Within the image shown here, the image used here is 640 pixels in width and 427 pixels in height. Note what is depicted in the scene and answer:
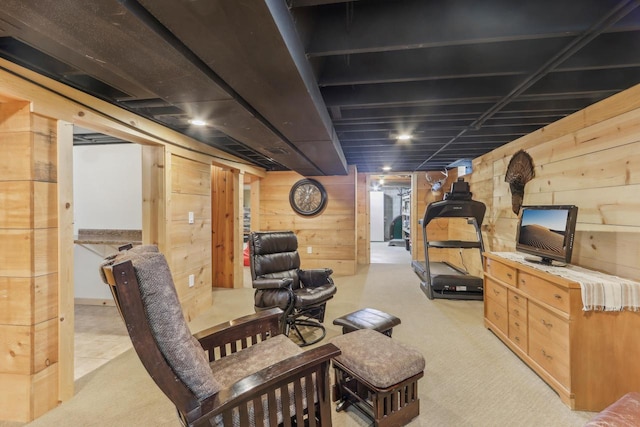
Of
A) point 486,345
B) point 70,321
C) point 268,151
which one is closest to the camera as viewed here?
point 70,321

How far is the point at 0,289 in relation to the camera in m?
1.69

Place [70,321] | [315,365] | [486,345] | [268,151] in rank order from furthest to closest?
[268,151] < [486,345] < [70,321] < [315,365]

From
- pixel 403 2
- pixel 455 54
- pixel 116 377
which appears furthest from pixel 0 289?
pixel 455 54

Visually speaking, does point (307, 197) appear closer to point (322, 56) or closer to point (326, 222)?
point (326, 222)

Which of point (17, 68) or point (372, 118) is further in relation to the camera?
point (372, 118)

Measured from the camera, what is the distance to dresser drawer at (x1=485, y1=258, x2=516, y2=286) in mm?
2494

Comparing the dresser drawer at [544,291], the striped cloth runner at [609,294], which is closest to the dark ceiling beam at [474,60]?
the striped cloth runner at [609,294]

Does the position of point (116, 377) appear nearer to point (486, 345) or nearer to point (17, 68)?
point (17, 68)

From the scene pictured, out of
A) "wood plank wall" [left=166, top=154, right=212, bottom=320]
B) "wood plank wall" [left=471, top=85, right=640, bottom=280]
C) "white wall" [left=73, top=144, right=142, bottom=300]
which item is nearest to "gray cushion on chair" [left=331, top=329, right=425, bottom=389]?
"wood plank wall" [left=471, top=85, right=640, bottom=280]

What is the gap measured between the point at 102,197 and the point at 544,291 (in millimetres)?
4922

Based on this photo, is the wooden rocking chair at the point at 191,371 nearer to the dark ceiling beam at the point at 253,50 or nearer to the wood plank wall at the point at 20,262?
the dark ceiling beam at the point at 253,50

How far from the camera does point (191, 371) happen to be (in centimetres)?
100

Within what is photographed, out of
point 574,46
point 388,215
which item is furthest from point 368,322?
point 388,215

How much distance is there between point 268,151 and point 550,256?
288cm
